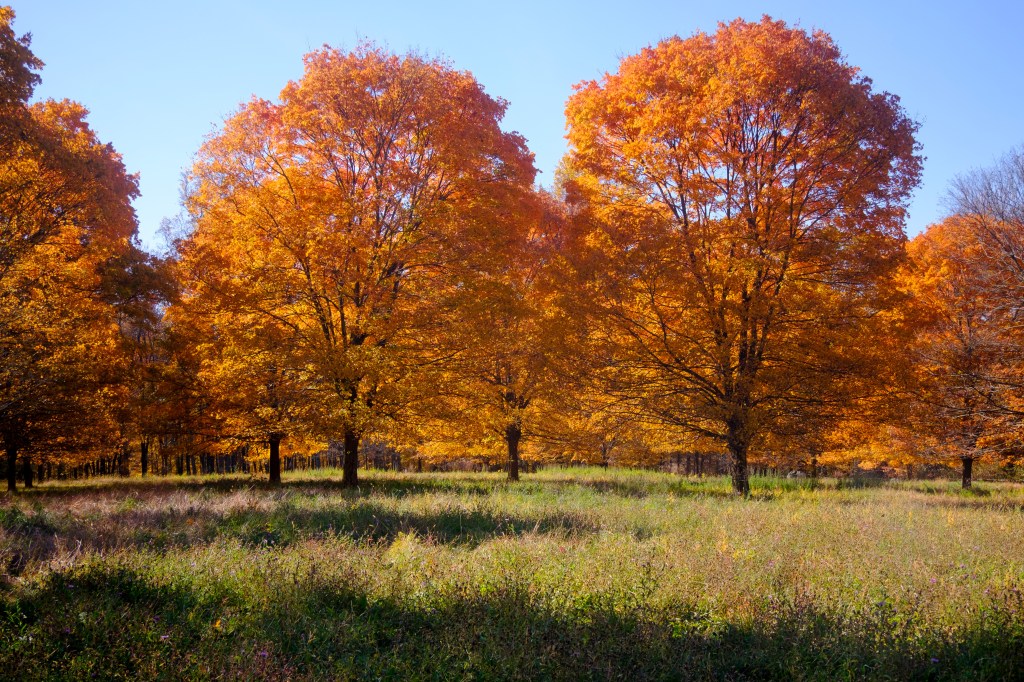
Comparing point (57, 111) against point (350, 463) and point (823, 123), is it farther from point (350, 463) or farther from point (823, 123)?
point (823, 123)

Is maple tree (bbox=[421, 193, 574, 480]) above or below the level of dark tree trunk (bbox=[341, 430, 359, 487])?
above

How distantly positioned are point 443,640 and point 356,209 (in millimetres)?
9842

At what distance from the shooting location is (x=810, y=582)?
225 inches

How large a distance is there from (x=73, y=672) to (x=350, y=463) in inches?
439

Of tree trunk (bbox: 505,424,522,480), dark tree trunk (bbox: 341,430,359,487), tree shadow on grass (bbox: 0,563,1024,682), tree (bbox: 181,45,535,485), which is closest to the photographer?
tree shadow on grass (bbox: 0,563,1024,682)

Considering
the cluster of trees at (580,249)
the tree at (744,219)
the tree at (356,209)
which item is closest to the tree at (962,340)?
the cluster of trees at (580,249)

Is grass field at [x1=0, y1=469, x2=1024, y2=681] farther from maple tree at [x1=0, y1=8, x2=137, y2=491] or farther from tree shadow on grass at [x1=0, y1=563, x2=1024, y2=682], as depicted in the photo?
maple tree at [x1=0, y1=8, x2=137, y2=491]

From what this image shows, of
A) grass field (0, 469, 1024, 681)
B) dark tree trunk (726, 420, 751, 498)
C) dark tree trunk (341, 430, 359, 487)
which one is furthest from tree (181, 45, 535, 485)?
dark tree trunk (726, 420, 751, 498)

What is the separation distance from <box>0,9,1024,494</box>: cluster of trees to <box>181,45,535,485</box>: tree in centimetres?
6

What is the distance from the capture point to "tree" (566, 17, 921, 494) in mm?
11750

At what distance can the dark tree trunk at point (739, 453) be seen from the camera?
42.5 feet

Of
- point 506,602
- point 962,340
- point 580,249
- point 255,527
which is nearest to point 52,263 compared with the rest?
point 255,527

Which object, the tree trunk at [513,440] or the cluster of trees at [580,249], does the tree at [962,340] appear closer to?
the cluster of trees at [580,249]

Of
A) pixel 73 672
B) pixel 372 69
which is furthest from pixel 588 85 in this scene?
pixel 73 672
